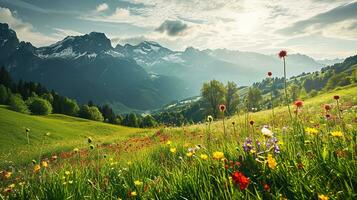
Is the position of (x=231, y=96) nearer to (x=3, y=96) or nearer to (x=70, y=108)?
(x=70, y=108)

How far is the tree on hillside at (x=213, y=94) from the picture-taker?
87625 millimetres

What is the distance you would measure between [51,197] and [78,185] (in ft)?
1.33

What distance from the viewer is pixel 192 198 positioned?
3.49 m

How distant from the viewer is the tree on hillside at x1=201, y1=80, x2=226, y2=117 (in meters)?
87.6

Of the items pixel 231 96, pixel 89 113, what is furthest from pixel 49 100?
pixel 231 96

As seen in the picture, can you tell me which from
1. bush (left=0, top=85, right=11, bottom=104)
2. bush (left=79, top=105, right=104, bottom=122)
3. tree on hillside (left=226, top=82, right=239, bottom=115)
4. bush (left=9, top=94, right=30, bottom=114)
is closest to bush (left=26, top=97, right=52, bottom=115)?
bush (left=9, top=94, right=30, bottom=114)

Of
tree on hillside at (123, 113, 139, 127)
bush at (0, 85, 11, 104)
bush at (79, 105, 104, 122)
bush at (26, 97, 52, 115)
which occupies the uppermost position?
bush at (0, 85, 11, 104)

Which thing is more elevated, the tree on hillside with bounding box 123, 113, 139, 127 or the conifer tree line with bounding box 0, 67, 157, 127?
the conifer tree line with bounding box 0, 67, 157, 127

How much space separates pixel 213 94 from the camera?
8744cm

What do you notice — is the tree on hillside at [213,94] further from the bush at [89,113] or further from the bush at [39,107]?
the bush at [89,113]

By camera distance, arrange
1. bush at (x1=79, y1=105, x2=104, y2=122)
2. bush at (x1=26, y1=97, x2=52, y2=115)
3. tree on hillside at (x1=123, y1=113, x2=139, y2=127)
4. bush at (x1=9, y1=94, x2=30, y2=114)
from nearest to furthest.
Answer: bush at (x1=9, y1=94, x2=30, y2=114), bush at (x1=26, y1=97, x2=52, y2=115), bush at (x1=79, y1=105, x2=104, y2=122), tree on hillside at (x1=123, y1=113, x2=139, y2=127)

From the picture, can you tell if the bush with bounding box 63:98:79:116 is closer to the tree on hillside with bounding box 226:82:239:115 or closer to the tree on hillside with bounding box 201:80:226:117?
the tree on hillside with bounding box 201:80:226:117

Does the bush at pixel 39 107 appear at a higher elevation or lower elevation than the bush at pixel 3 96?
lower

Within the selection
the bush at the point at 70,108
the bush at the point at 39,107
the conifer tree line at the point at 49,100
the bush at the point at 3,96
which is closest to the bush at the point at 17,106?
the bush at the point at 39,107
